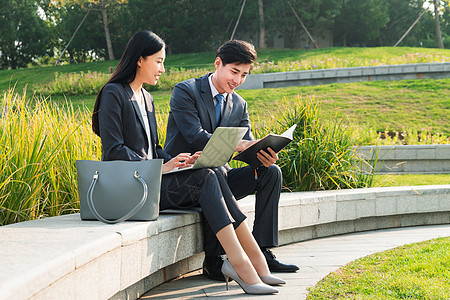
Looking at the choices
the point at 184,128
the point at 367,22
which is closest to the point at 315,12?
the point at 367,22

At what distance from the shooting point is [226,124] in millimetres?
4410

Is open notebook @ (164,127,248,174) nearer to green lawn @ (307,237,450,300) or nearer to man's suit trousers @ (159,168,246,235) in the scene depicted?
man's suit trousers @ (159,168,246,235)

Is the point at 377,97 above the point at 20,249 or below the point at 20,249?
above

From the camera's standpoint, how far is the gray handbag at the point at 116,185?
3307mm

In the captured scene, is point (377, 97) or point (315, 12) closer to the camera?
point (377, 97)

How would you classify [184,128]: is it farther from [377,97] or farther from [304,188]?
[377,97]

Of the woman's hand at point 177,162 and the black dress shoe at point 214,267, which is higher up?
the woman's hand at point 177,162

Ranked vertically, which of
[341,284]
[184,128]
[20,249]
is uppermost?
[184,128]

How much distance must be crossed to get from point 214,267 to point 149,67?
142 centimetres

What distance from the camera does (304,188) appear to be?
6.11 metres

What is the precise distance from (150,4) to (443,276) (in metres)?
Result: 24.2

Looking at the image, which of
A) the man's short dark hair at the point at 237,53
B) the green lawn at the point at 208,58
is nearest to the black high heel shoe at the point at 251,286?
the man's short dark hair at the point at 237,53

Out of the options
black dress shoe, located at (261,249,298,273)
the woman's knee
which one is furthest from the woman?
the woman's knee

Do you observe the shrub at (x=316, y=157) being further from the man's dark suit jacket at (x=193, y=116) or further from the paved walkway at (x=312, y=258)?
the man's dark suit jacket at (x=193, y=116)
